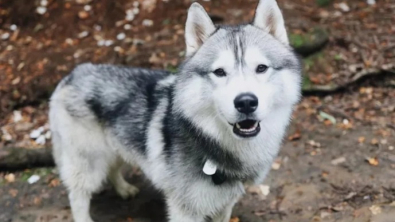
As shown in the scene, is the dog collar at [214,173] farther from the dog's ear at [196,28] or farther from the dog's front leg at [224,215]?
the dog's ear at [196,28]

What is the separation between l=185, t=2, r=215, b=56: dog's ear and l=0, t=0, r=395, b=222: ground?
6.54 feet

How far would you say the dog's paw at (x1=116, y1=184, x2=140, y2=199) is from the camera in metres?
4.98

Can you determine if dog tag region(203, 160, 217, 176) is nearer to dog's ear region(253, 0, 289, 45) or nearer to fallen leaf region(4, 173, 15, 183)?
dog's ear region(253, 0, 289, 45)

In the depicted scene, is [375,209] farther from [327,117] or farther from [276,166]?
[327,117]

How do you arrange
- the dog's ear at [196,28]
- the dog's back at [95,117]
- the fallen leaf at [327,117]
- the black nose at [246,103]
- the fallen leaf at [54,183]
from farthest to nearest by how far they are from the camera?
the fallen leaf at [327,117] < the fallen leaf at [54,183] < the dog's back at [95,117] < the dog's ear at [196,28] < the black nose at [246,103]

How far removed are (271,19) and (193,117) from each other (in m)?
0.92

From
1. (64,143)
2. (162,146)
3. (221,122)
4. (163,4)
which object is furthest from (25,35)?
(221,122)

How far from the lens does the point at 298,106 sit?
617 cm

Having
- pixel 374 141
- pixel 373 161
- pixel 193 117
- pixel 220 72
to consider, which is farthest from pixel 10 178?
pixel 374 141

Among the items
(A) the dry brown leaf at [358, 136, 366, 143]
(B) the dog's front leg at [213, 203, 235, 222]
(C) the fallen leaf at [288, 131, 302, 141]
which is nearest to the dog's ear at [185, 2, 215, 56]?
(B) the dog's front leg at [213, 203, 235, 222]

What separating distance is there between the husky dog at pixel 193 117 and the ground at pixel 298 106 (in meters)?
0.79

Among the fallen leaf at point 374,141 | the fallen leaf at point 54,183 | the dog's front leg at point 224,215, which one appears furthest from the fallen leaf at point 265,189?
the fallen leaf at point 54,183

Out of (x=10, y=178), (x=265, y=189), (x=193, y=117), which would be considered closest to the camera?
(x=193, y=117)

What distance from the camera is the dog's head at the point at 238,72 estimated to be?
303 centimetres
